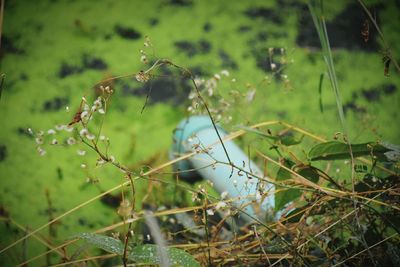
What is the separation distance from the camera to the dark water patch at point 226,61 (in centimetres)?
189

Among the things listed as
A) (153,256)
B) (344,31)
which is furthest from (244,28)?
(153,256)

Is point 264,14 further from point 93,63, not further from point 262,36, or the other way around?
point 93,63

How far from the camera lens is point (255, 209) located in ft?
3.56

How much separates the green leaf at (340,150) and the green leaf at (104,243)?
0.40m

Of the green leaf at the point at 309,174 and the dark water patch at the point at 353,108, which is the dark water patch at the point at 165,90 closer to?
the dark water patch at the point at 353,108

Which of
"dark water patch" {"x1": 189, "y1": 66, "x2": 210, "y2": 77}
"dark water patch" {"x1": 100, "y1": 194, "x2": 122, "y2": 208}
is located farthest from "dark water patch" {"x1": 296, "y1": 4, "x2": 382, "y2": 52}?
"dark water patch" {"x1": 100, "y1": 194, "x2": 122, "y2": 208}

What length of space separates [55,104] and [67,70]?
0.20 meters

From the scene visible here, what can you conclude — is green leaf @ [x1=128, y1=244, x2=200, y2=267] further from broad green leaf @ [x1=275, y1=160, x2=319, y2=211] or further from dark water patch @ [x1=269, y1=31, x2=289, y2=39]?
dark water patch @ [x1=269, y1=31, x2=289, y2=39]

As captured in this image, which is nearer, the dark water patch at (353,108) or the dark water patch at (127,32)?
the dark water patch at (353,108)

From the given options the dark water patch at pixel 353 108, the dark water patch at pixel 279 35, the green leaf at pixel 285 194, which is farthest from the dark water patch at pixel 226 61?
the green leaf at pixel 285 194

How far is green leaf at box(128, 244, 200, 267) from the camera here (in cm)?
67

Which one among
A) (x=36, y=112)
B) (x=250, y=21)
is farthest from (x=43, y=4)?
(x=250, y=21)

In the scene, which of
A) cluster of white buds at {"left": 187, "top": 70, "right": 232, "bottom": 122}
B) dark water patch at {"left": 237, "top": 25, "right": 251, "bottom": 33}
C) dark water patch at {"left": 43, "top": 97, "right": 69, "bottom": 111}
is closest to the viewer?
cluster of white buds at {"left": 187, "top": 70, "right": 232, "bottom": 122}

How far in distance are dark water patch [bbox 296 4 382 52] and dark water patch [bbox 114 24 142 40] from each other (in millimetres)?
789
